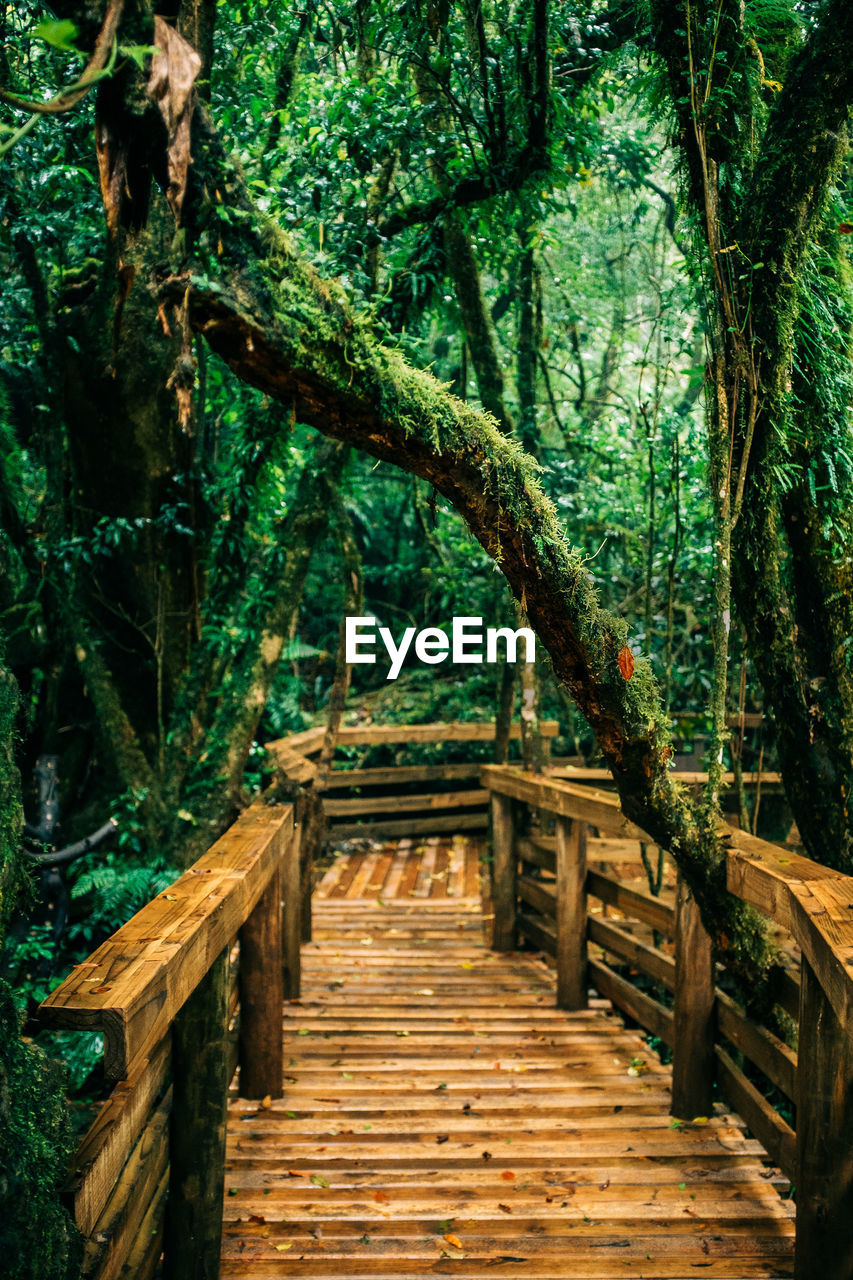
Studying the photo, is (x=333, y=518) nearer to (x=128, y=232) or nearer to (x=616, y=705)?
(x=616, y=705)

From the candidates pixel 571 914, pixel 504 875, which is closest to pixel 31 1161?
pixel 571 914

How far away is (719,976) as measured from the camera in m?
5.42

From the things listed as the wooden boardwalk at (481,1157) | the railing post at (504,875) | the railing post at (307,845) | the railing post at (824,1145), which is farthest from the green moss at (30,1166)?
the railing post at (504,875)

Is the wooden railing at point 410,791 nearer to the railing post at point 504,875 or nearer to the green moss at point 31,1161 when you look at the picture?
the railing post at point 504,875

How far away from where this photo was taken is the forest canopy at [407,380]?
8.98ft

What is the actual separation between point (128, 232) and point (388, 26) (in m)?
3.09

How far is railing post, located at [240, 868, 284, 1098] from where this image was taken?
332 cm

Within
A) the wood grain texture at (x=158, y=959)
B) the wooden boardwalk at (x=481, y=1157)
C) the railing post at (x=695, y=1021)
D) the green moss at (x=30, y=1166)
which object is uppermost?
the wood grain texture at (x=158, y=959)

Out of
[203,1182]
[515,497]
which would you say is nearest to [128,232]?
[515,497]

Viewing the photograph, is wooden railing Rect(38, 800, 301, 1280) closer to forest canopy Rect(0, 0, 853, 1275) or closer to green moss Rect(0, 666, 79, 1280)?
green moss Rect(0, 666, 79, 1280)

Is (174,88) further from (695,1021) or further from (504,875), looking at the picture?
(504,875)

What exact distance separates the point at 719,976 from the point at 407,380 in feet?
14.0

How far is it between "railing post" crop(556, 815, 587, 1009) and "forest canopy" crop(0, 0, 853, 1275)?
72 centimetres

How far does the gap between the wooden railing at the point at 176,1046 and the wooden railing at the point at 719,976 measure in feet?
4.97
